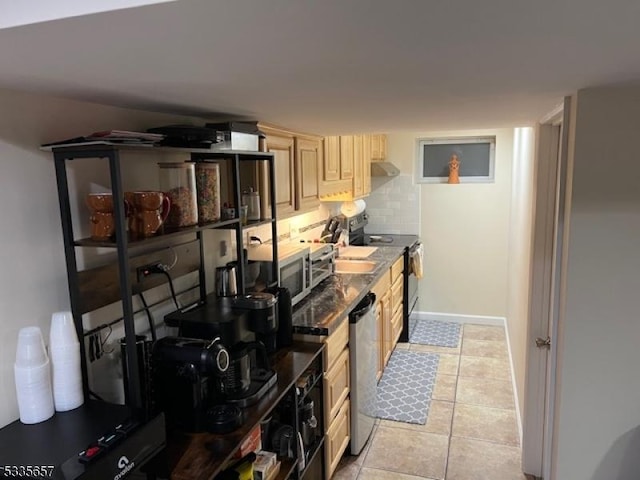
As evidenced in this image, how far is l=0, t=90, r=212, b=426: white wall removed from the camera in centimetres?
142

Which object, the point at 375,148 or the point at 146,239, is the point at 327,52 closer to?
the point at 146,239

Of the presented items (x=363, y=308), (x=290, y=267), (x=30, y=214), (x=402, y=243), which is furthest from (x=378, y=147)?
(x=30, y=214)

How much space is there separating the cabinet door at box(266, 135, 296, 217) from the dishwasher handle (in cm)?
74

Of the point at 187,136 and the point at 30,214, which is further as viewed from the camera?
the point at 187,136

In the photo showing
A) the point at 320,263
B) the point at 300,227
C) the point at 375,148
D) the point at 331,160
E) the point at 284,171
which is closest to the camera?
the point at 284,171

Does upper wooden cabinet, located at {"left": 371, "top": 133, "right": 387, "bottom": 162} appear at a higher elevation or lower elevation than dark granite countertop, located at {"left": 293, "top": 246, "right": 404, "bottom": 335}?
higher

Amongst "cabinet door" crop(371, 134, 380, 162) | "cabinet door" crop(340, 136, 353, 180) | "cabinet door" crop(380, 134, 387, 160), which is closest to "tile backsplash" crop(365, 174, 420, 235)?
"cabinet door" crop(380, 134, 387, 160)

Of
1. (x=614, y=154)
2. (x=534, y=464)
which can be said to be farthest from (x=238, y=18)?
(x=534, y=464)

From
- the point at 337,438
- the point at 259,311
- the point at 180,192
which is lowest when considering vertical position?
the point at 337,438

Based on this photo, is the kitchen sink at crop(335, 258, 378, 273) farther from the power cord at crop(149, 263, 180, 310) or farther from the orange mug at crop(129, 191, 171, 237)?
the orange mug at crop(129, 191, 171, 237)

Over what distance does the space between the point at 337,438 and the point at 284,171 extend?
1.57 meters

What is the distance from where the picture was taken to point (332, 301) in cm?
294

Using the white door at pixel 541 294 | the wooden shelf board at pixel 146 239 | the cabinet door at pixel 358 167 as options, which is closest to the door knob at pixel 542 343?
the white door at pixel 541 294

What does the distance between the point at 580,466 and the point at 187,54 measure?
189 cm
